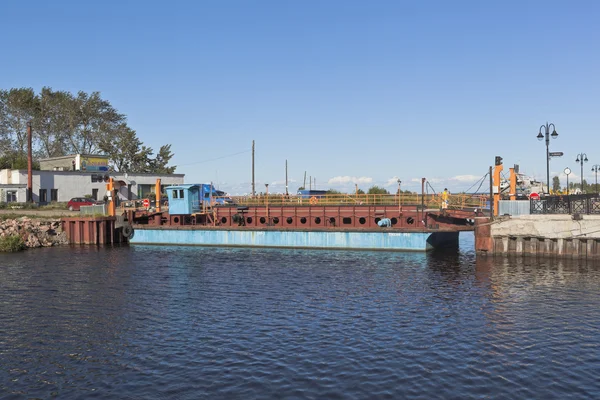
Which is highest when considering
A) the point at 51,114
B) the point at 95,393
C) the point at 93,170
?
the point at 51,114

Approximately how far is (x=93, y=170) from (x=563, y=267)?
63.1m

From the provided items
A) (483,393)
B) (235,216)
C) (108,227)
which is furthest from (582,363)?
(108,227)

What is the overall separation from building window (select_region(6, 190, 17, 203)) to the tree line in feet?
88.6

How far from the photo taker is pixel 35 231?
48562 millimetres

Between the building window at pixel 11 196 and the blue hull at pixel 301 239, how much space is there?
23158mm

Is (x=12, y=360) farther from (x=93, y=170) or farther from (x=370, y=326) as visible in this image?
(x=93, y=170)

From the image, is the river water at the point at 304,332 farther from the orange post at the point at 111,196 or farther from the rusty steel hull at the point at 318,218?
the orange post at the point at 111,196

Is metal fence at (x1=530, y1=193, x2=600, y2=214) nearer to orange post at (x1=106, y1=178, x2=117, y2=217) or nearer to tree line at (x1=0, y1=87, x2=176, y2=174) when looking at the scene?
orange post at (x1=106, y1=178, x2=117, y2=217)

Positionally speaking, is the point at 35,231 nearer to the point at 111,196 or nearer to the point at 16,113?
the point at 111,196

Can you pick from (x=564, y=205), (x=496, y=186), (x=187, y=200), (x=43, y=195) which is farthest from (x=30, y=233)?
(x=564, y=205)

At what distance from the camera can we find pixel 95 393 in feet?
45.6

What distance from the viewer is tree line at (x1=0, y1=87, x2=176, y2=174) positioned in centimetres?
9012

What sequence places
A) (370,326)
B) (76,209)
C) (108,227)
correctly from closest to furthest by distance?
(370,326)
(108,227)
(76,209)

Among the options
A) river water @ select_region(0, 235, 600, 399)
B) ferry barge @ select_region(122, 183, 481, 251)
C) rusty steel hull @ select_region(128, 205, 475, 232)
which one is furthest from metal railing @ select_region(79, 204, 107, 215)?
river water @ select_region(0, 235, 600, 399)
